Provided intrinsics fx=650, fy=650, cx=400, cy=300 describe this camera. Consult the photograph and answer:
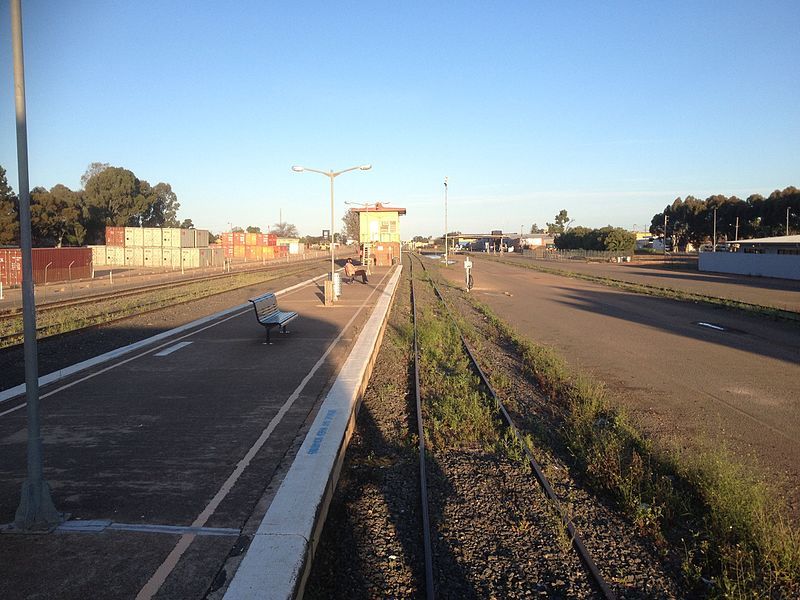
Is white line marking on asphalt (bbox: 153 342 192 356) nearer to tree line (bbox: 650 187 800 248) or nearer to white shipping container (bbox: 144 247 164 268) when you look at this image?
white shipping container (bbox: 144 247 164 268)

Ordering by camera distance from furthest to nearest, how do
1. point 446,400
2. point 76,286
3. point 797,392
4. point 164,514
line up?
point 76,286 → point 797,392 → point 446,400 → point 164,514

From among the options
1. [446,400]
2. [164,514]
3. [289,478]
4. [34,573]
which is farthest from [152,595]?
[446,400]

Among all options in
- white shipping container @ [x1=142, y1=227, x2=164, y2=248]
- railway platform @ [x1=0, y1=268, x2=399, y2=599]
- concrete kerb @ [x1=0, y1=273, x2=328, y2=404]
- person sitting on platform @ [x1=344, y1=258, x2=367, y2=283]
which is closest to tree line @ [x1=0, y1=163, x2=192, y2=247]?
white shipping container @ [x1=142, y1=227, x2=164, y2=248]

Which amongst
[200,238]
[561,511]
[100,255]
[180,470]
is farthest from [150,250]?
[561,511]

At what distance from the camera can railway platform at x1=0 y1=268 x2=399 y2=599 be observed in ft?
14.4

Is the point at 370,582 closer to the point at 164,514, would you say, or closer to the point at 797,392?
the point at 164,514

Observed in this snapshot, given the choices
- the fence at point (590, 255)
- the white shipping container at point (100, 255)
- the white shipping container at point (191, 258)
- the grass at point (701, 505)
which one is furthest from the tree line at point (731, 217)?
the grass at point (701, 505)

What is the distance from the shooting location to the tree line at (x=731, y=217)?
80938 millimetres

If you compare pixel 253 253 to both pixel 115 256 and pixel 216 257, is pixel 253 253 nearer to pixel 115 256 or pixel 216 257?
pixel 216 257

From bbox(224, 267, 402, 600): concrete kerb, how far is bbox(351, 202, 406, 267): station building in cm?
4355

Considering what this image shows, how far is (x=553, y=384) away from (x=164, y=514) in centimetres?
795

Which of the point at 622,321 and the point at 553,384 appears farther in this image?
the point at 622,321

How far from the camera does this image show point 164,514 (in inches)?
209

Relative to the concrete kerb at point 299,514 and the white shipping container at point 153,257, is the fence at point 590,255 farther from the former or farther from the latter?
the concrete kerb at point 299,514
